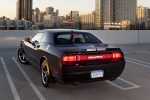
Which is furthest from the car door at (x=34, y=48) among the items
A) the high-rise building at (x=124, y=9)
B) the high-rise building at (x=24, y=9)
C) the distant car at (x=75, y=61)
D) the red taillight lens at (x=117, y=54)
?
the high-rise building at (x=24, y=9)

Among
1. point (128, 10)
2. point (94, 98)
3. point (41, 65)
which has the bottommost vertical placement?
point (94, 98)

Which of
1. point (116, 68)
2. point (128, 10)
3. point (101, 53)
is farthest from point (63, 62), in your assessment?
point (128, 10)

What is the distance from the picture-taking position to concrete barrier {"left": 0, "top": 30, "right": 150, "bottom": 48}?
617 inches

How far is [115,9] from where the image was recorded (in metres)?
102

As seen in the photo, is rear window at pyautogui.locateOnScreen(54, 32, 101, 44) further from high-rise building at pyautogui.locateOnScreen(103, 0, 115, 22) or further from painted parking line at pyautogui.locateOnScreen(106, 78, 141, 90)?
high-rise building at pyautogui.locateOnScreen(103, 0, 115, 22)

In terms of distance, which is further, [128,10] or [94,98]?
[128,10]

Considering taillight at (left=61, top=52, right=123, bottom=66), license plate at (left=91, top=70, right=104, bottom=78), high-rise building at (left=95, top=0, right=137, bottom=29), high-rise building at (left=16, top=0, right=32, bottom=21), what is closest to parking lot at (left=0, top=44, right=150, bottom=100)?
license plate at (left=91, top=70, right=104, bottom=78)

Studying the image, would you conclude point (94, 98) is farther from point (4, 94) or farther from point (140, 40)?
point (140, 40)

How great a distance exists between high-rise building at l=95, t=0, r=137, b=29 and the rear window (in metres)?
92.4

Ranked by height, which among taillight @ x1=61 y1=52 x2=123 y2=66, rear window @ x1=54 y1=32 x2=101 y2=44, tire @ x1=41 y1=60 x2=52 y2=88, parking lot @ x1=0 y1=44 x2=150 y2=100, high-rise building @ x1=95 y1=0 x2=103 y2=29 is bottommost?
parking lot @ x1=0 y1=44 x2=150 y2=100

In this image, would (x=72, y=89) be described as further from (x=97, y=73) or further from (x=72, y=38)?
(x=72, y=38)

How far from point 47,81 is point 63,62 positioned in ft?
3.21

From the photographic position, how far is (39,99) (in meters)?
4.91

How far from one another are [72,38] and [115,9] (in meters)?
98.7
